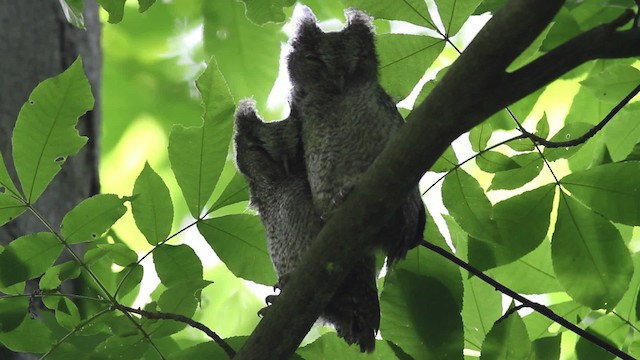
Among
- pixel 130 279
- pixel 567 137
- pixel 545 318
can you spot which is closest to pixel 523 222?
pixel 567 137

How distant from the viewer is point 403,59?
5.74 feet

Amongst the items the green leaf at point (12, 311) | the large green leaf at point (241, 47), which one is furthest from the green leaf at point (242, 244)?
the large green leaf at point (241, 47)

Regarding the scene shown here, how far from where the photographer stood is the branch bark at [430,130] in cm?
113

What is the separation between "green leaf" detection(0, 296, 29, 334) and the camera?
4.99 ft

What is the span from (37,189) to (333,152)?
60 centimetres

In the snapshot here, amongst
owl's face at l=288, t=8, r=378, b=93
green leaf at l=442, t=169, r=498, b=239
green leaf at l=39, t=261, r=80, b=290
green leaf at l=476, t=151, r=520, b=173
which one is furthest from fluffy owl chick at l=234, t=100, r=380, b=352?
green leaf at l=39, t=261, r=80, b=290

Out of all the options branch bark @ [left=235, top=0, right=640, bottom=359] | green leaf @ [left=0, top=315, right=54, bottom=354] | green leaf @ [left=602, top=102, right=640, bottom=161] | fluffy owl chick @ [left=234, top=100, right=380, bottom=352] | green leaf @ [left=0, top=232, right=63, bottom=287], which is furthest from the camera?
green leaf @ [left=602, top=102, right=640, bottom=161]

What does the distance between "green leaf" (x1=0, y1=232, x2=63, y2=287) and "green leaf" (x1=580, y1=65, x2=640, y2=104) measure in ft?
4.03

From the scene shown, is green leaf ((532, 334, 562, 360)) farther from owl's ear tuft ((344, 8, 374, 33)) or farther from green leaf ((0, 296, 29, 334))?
green leaf ((0, 296, 29, 334))

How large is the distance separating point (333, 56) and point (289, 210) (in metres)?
0.38

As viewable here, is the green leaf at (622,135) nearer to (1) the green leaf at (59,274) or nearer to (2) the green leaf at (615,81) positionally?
(2) the green leaf at (615,81)

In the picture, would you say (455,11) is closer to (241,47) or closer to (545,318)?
(545,318)

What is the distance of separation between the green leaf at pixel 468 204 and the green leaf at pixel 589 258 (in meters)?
0.15

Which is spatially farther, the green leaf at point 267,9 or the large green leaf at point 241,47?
the large green leaf at point 241,47
